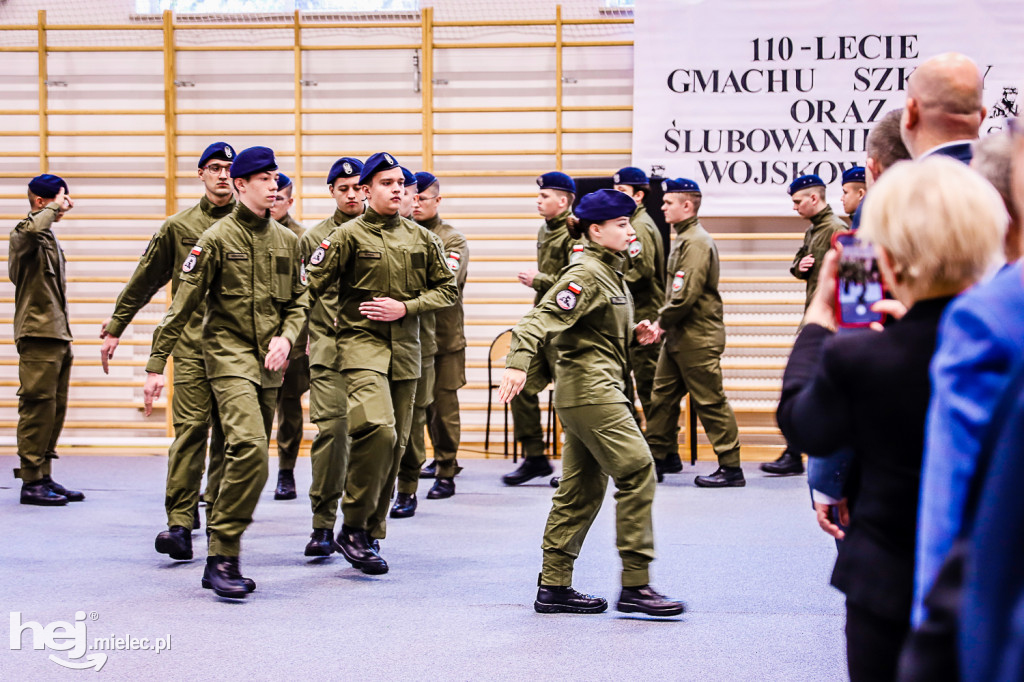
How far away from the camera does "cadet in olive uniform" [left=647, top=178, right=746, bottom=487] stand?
658 centimetres

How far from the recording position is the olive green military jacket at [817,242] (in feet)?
21.7

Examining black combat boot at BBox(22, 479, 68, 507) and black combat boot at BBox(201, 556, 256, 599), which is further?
black combat boot at BBox(22, 479, 68, 507)

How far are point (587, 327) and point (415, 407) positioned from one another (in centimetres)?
154

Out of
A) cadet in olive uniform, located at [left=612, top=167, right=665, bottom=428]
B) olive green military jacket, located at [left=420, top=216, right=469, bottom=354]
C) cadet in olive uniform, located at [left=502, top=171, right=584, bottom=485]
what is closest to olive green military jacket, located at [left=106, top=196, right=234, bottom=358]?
olive green military jacket, located at [left=420, top=216, right=469, bottom=354]

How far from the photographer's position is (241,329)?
4195 millimetres

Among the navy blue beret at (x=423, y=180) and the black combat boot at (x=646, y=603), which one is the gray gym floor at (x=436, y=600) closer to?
the black combat boot at (x=646, y=603)

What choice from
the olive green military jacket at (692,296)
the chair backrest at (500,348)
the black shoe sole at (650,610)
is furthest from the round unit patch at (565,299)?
the chair backrest at (500,348)

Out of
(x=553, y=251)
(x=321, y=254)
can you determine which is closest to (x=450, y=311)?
(x=553, y=251)

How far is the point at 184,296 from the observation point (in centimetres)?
412

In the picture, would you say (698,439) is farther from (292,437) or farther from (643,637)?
(643,637)

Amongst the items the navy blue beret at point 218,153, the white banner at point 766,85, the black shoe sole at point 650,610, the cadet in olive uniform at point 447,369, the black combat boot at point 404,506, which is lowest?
the black combat boot at point 404,506

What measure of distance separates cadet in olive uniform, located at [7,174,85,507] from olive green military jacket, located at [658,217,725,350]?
3743 millimetres

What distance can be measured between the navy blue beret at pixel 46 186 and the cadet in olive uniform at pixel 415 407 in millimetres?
2117

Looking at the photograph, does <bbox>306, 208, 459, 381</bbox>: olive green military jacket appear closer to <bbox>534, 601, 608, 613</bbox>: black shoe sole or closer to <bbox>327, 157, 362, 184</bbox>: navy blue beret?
<bbox>327, 157, 362, 184</bbox>: navy blue beret
